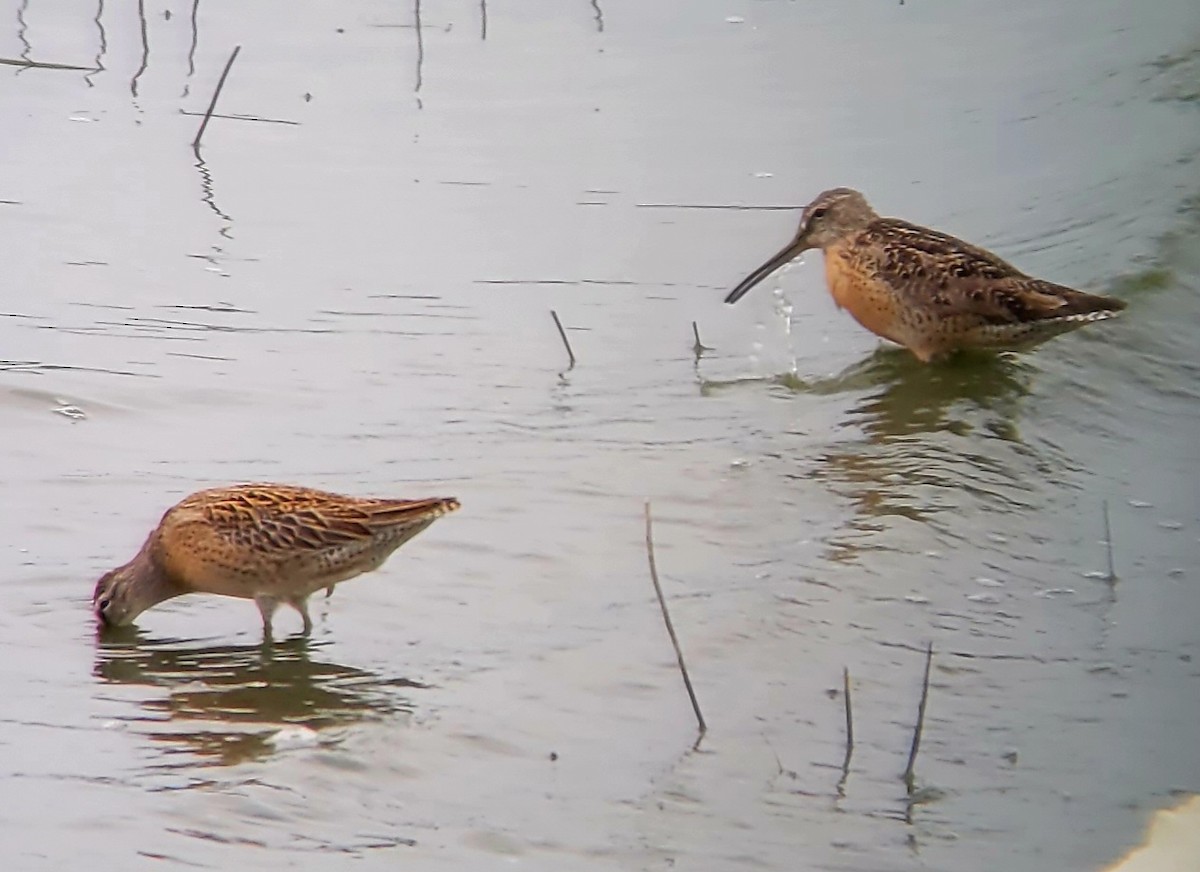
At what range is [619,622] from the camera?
576 cm

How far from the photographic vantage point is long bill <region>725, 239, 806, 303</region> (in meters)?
8.67

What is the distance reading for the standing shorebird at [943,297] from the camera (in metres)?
8.01

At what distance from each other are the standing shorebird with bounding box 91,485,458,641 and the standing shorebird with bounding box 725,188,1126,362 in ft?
9.15

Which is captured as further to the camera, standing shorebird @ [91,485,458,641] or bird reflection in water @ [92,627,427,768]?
standing shorebird @ [91,485,458,641]

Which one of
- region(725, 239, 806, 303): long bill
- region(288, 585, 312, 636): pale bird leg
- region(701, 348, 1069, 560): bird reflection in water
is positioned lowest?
region(288, 585, 312, 636): pale bird leg

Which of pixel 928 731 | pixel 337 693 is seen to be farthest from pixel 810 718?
pixel 337 693

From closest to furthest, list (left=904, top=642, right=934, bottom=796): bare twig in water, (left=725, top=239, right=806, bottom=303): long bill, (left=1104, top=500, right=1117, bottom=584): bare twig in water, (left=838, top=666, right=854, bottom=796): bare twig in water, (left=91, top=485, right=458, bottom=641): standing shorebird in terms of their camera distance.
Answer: (left=904, top=642, right=934, bottom=796): bare twig in water
(left=838, top=666, right=854, bottom=796): bare twig in water
(left=91, top=485, right=458, bottom=641): standing shorebird
(left=1104, top=500, right=1117, bottom=584): bare twig in water
(left=725, top=239, right=806, bottom=303): long bill

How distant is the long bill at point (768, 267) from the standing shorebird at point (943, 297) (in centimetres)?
28

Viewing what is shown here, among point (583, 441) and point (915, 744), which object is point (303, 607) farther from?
point (915, 744)

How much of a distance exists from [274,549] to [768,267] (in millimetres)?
3402

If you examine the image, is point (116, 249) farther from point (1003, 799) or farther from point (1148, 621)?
point (1003, 799)

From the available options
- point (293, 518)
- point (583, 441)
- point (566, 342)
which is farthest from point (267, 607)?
point (566, 342)

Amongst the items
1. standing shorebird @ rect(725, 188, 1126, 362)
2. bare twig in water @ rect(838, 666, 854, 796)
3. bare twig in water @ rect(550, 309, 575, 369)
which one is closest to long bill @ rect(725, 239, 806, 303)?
standing shorebird @ rect(725, 188, 1126, 362)

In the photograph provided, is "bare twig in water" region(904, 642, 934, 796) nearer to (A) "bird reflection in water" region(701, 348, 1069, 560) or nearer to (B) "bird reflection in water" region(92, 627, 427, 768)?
(B) "bird reflection in water" region(92, 627, 427, 768)
